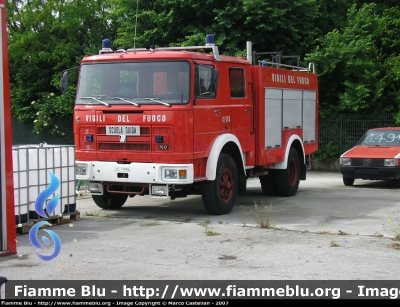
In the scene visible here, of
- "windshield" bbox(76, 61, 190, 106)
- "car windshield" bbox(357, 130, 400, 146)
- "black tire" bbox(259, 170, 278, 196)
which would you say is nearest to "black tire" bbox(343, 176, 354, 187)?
"car windshield" bbox(357, 130, 400, 146)

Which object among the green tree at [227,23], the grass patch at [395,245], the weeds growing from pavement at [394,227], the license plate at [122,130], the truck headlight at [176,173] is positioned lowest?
the grass patch at [395,245]

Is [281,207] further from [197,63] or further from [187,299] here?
[187,299]

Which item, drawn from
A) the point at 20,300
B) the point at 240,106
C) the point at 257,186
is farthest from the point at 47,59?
the point at 20,300

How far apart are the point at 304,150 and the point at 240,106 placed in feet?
11.8

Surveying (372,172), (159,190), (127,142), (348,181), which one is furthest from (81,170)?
(348,181)

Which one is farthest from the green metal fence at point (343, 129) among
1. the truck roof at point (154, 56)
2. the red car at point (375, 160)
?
the truck roof at point (154, 56)

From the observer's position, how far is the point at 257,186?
17.1m

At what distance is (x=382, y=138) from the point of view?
17.6 meters

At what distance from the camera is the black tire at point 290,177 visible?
14469mm

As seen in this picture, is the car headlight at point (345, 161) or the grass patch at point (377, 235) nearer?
the grass patch at point (377, 235)

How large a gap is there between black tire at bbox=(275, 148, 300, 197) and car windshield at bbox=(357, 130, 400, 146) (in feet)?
10.9

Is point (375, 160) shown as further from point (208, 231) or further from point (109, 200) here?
point (208, 231)

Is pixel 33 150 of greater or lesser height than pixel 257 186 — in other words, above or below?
above

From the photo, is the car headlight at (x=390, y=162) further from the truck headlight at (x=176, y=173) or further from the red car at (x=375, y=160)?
the truck headlight at (x=176, y=173)
